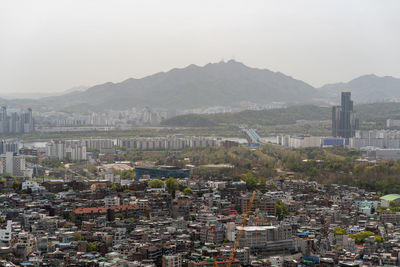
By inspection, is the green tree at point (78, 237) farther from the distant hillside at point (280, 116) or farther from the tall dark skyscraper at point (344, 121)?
the distant hillside at point (280, 116)

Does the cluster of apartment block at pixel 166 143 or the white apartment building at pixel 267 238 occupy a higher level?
the cluster of apartment block at pixel 166 143

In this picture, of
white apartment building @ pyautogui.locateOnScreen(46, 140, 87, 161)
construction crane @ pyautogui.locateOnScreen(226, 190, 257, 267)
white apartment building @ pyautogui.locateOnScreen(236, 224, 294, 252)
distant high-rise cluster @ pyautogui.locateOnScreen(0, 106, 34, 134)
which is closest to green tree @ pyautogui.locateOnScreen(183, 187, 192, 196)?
construction crane @ pyautogui.locateOnScreen(226, 190, 257, 267)

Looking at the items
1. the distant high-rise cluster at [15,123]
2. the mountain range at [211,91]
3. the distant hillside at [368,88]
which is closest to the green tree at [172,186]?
the distant high-rise cluster at [15,123]

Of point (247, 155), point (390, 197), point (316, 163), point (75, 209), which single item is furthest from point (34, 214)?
point (247, 155)

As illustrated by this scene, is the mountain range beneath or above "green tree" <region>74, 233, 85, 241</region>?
above

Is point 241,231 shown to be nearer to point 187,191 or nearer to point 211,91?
point 187,191

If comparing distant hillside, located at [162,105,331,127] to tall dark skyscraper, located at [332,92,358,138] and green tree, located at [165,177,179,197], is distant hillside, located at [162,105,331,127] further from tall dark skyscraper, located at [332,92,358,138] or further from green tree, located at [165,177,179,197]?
green tree, located at [165,177,179,197]

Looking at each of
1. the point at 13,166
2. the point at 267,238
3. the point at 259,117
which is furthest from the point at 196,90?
the point at 267,238
